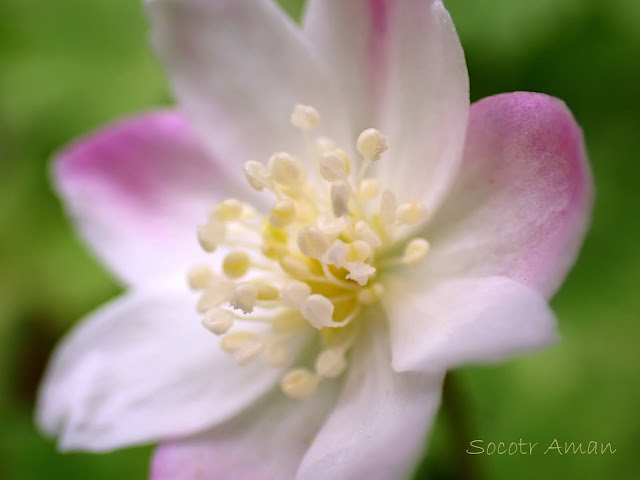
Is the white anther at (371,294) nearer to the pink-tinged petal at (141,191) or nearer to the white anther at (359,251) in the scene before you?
the white anther at (359,251)

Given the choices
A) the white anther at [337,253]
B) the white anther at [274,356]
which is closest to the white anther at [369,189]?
the white anther at [337,253]

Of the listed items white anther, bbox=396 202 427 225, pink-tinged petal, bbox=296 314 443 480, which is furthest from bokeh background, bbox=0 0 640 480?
white anther, bbox=396 202 427 225

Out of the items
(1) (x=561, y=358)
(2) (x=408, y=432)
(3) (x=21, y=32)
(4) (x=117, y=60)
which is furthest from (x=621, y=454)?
(3) (x=21, y=32)

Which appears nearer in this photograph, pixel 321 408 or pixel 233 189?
pixel 321 408

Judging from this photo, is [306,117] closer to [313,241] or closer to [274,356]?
[313,241]

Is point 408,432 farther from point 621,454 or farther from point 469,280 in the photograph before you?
point 621,454

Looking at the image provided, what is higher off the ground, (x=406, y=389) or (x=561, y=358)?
(x=406, y=389)
